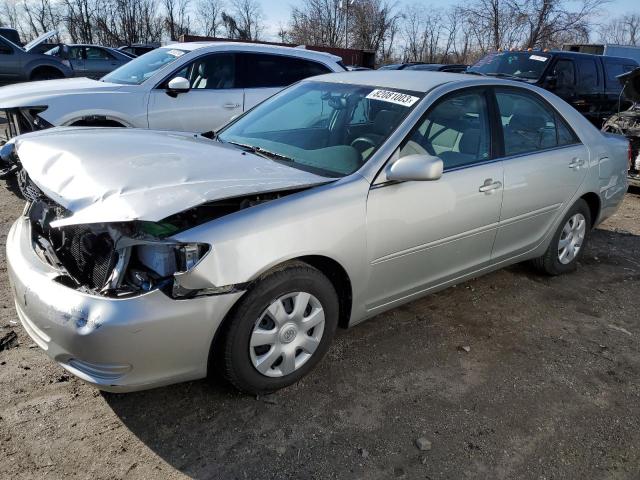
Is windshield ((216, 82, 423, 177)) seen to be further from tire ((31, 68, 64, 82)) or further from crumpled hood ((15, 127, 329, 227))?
tire ((31, 68, 64, 82))

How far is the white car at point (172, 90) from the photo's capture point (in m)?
5.56

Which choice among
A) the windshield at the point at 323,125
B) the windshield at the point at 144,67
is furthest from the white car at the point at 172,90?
the windshield at the point at 323,125

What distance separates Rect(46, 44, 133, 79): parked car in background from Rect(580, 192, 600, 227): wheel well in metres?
15.9

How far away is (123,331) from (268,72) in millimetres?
5303

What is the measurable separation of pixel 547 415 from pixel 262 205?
180 centimetres

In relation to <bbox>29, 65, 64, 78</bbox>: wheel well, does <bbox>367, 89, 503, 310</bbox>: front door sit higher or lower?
lower

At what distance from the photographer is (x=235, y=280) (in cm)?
233

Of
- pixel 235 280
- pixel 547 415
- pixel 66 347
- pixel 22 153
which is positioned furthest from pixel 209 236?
pixel 547 415

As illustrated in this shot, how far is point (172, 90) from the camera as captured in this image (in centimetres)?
607

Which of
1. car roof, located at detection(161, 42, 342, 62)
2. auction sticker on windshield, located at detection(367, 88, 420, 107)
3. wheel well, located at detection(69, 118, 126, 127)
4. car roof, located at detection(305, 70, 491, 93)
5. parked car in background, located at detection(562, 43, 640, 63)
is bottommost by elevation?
wheel well, located at detection(69, 118, 126, 127)

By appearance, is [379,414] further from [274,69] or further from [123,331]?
[274,69]

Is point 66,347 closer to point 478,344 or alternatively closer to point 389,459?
point 389,459

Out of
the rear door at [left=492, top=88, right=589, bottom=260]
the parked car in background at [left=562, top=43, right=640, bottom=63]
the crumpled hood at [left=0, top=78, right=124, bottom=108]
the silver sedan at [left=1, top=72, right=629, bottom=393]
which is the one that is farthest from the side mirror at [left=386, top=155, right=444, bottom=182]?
the parked car in background at [left=562, top=43, right=640, bottom=63]

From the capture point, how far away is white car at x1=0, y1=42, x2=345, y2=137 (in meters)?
A: 5.56
